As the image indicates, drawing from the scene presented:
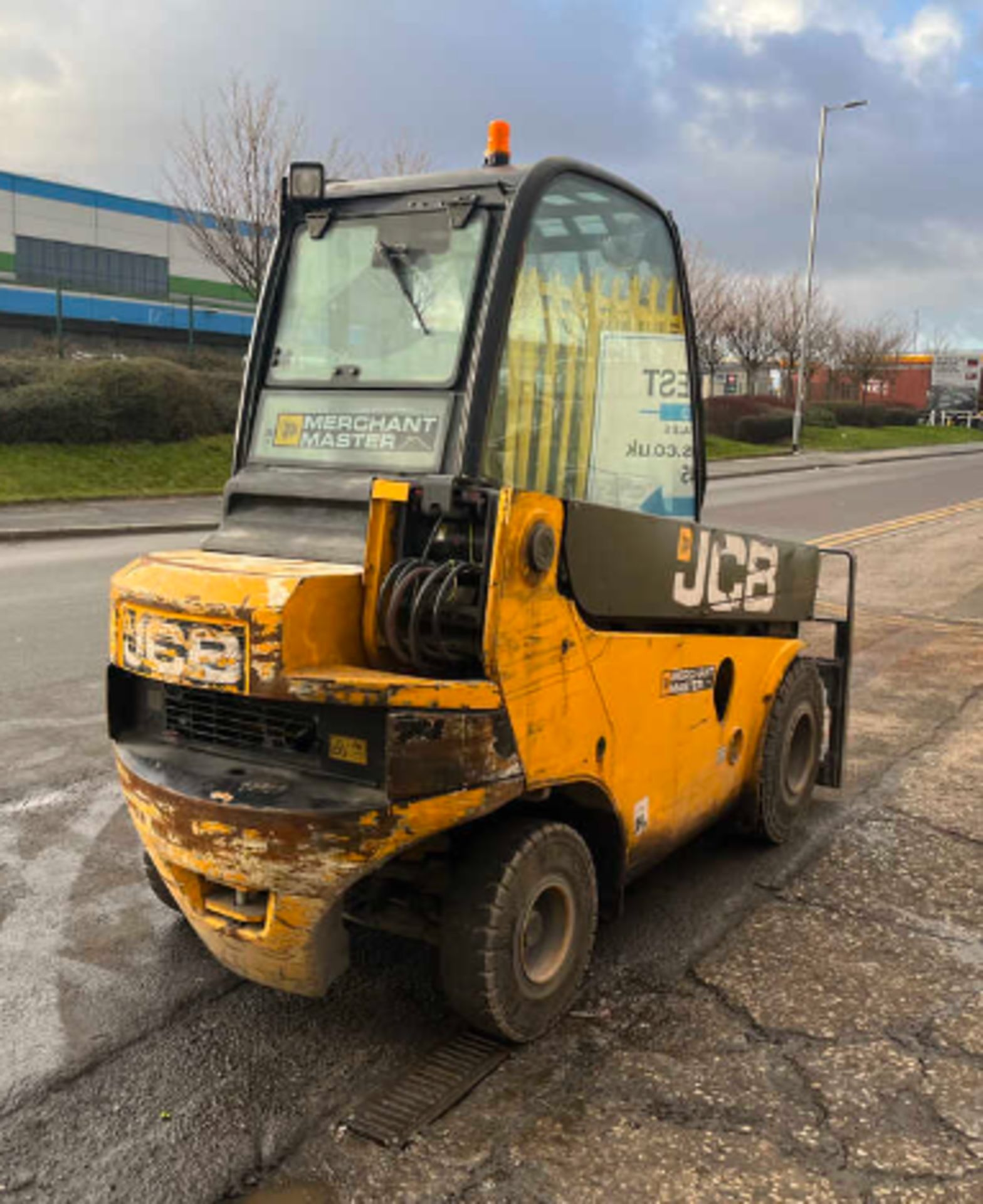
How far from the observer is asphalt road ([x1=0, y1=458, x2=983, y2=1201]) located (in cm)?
288

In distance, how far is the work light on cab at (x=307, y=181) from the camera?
145 inches

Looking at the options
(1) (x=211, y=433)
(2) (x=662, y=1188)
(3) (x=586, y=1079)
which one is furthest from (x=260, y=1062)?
(1) (x=211, y=433)

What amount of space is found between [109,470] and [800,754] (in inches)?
662

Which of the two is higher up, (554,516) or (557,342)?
(557,342)

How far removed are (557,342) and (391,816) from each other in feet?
5.19

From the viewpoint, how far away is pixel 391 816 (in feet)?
9.29

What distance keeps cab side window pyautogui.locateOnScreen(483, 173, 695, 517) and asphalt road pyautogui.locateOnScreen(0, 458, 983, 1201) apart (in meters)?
1.60

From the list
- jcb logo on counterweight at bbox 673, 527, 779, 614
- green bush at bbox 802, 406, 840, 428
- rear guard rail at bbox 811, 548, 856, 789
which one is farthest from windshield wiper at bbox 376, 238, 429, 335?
green bush at bbox 802, 406, 840, 428

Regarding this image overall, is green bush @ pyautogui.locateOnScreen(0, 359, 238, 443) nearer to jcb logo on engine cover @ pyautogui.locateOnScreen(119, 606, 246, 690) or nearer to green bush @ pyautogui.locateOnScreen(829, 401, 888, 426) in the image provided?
jcb logo on engine cover @ pyautogui.locateOnScreen(119, 606, 246, 690)

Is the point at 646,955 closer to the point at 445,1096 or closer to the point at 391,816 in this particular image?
the point at 445,1096

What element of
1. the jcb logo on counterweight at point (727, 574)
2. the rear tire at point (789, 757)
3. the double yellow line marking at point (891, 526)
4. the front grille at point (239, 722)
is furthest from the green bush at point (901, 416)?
the front grille at point (239, 722)

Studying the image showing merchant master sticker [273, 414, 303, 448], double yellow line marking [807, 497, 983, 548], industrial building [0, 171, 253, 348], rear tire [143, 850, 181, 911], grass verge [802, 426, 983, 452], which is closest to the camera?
merchant master sticker [273, 414, 303, 448]

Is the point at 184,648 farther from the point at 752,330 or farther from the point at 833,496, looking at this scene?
the point at 752,330

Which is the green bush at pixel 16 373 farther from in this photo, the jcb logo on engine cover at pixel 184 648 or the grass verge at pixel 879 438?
the grass verge at pixel 879 438
